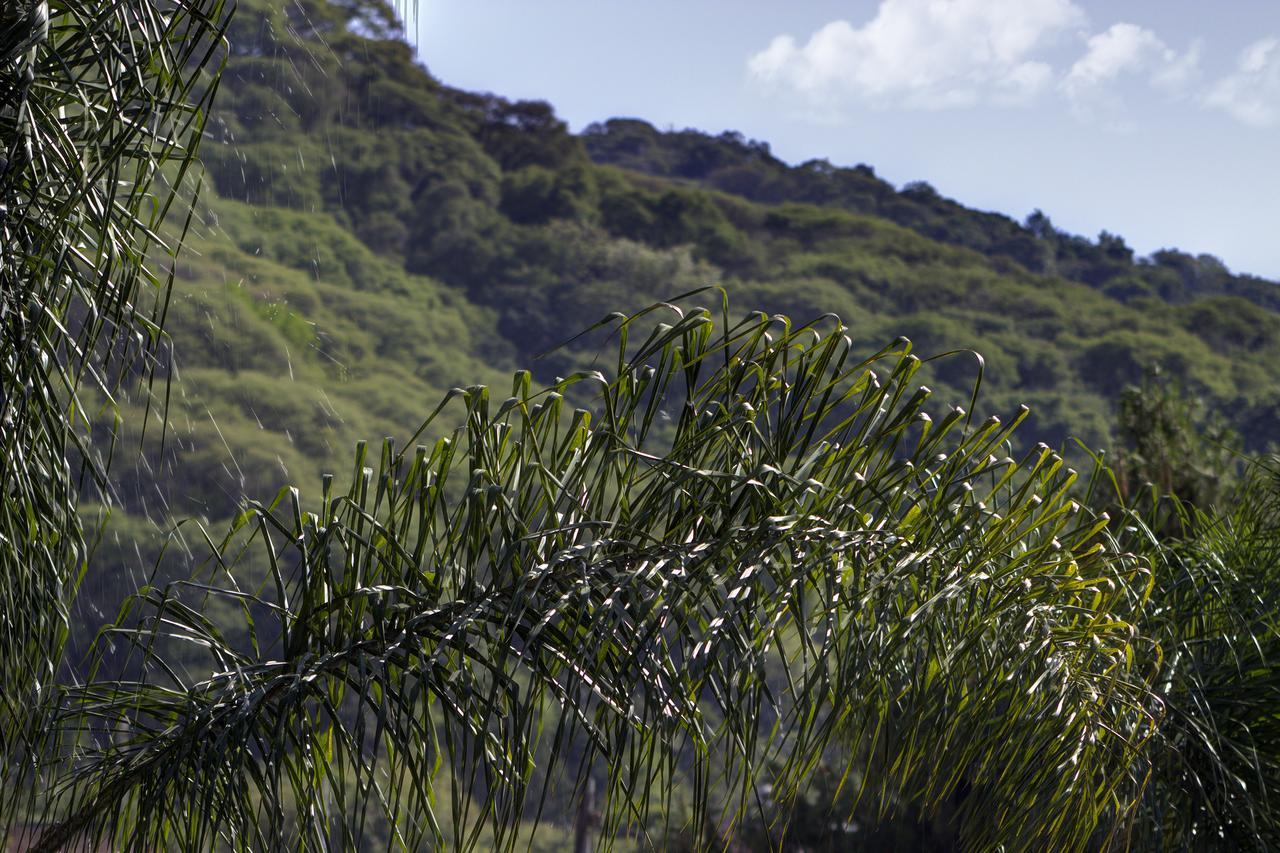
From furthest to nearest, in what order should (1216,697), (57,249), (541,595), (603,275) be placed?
(603,275) < (1216,697) < (541,595) < (57,249)

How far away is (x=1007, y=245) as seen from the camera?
174 ft

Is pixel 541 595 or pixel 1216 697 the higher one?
pixel 541 595

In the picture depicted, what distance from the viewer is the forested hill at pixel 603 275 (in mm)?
34938

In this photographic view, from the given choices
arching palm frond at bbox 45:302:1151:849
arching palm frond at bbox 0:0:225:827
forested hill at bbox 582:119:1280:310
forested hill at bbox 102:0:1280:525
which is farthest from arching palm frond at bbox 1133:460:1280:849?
forested hill at bbox 582:119:1280:310

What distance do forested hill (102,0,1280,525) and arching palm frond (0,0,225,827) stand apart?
91.2ft

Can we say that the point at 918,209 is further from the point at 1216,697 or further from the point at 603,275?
the point at 1216,697

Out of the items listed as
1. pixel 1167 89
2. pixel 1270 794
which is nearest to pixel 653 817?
pixel 1270 794

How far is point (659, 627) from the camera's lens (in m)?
2.23

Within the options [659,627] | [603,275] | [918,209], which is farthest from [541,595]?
[918,209]

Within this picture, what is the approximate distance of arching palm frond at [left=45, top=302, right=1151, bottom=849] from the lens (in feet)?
7.39

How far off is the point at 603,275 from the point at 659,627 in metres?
44.4

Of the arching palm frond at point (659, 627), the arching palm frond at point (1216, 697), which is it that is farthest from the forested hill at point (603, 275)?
the arching palm frond at point (659, 627)

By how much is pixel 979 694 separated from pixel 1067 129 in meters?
45.8

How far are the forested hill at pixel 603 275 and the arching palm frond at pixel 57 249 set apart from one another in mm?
27790
